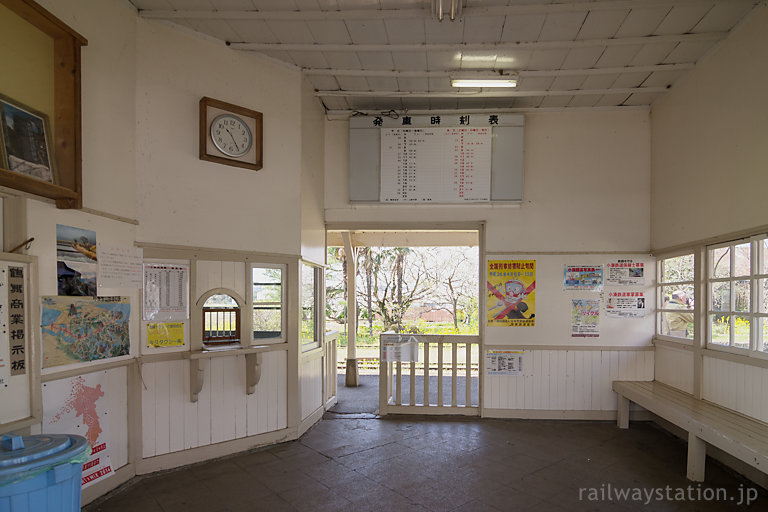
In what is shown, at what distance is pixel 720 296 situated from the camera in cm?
414

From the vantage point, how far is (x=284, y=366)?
4363mm

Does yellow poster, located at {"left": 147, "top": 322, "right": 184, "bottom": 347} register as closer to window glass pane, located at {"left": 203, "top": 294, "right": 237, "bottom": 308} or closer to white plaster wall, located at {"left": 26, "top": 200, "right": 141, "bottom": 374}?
window glass pane, located at {"left": 203, "top": 294, "right": 237, "bottom": 308}

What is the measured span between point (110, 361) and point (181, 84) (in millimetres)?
2262

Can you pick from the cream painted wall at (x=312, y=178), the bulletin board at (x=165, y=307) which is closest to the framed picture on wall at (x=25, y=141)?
the bulletin board at (x=165, y=307)

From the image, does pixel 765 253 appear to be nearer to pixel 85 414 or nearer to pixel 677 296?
pixel 677 296

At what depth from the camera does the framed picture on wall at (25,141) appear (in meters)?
2.42

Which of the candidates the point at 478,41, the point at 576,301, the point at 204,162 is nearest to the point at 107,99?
the point at 204,162

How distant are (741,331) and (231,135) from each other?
15.3 ft

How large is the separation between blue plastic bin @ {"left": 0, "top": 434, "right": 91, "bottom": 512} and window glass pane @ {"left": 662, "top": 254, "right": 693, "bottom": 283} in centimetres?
516

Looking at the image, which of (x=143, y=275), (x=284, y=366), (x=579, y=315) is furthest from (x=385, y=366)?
(x=143, y=275)

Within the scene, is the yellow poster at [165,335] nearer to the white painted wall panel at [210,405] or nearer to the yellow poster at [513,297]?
the white painted wall panel at [210,405]

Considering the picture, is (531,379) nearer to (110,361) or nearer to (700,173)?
(700,173)

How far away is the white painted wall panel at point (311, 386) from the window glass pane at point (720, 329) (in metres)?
3.87

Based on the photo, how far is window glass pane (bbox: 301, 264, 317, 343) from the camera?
4703 millimetres
